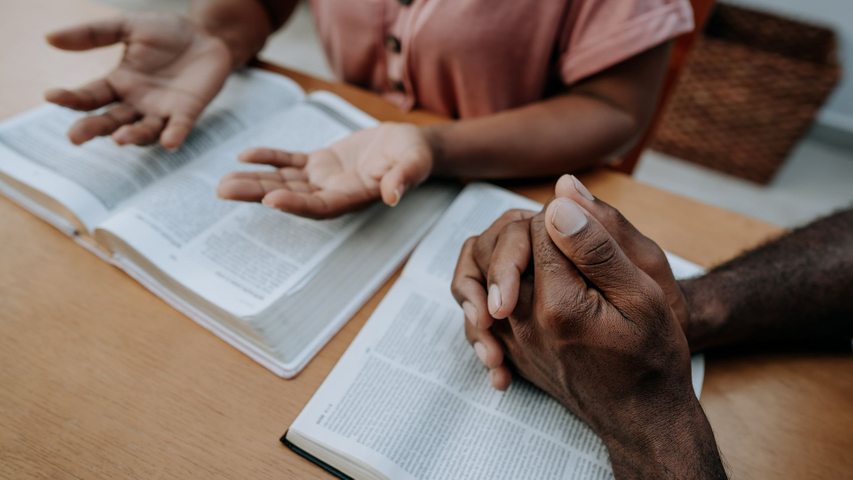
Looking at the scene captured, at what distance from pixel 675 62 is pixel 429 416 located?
2.58 feet

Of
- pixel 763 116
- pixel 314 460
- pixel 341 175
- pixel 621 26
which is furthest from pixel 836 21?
pixel 314 460

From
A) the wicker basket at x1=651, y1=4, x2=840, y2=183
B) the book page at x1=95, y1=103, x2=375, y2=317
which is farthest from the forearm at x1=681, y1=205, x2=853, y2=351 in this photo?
the wicker basket at x1=651, y1=4, x2=840, y2=183

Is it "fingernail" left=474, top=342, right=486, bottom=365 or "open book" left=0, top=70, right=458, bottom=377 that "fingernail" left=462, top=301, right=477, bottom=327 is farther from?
"open book" left=0, top=70, right=458, bottom=377

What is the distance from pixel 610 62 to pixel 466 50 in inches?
8.3

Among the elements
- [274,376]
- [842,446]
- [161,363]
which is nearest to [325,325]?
[274,376]

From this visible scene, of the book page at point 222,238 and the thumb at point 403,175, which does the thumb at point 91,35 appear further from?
the thumb at point 403,175

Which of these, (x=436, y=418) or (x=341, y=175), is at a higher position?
(x=341, y=175)

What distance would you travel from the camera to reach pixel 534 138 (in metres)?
0.71

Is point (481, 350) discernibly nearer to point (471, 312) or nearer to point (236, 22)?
point (471, 312)

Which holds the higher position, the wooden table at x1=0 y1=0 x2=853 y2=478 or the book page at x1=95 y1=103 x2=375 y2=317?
the book page at x1=95 y1=103 x2=375 y2=317

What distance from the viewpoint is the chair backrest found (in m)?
0.82

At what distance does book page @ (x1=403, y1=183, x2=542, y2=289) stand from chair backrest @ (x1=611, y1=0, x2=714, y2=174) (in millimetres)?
388

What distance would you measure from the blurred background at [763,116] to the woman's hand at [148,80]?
1608mm

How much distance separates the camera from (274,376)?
514 millimetres
